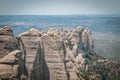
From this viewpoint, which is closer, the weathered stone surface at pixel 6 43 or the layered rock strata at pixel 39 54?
the weathered stone surface at pixel 6 43

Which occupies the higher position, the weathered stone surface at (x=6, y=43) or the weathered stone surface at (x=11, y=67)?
the weathered stone surface at (x=6, y=43)

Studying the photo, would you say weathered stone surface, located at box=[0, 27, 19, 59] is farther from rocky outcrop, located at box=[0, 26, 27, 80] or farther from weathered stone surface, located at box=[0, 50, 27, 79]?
weathered stone surface, located at box=[0, 50, 27, 79]

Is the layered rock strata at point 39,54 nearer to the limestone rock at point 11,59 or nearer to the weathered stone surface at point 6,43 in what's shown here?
the weathered stone surface at point 6,43

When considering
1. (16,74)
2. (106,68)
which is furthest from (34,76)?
(106,68)

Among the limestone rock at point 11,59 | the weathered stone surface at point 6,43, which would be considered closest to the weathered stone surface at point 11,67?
the limestone rock at point 11,59

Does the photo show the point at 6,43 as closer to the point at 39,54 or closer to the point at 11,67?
the point at 39,54

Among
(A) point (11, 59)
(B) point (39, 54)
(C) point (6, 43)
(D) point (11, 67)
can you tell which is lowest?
(B) point (39, 54)

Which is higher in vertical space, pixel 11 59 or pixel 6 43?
pixel 6 43

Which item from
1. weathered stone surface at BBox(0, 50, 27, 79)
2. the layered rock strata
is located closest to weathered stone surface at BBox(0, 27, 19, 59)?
the layered rock strata

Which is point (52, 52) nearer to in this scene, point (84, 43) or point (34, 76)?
point (34, 76)

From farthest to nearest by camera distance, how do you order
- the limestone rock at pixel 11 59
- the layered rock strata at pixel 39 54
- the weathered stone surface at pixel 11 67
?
the layered rock strata at pixel 39 54 → the limestone rock at pixel 11 59 → the weathered stone surface at pixel 11 67

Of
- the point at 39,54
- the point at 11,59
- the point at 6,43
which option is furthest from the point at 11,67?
the point at 39,54
